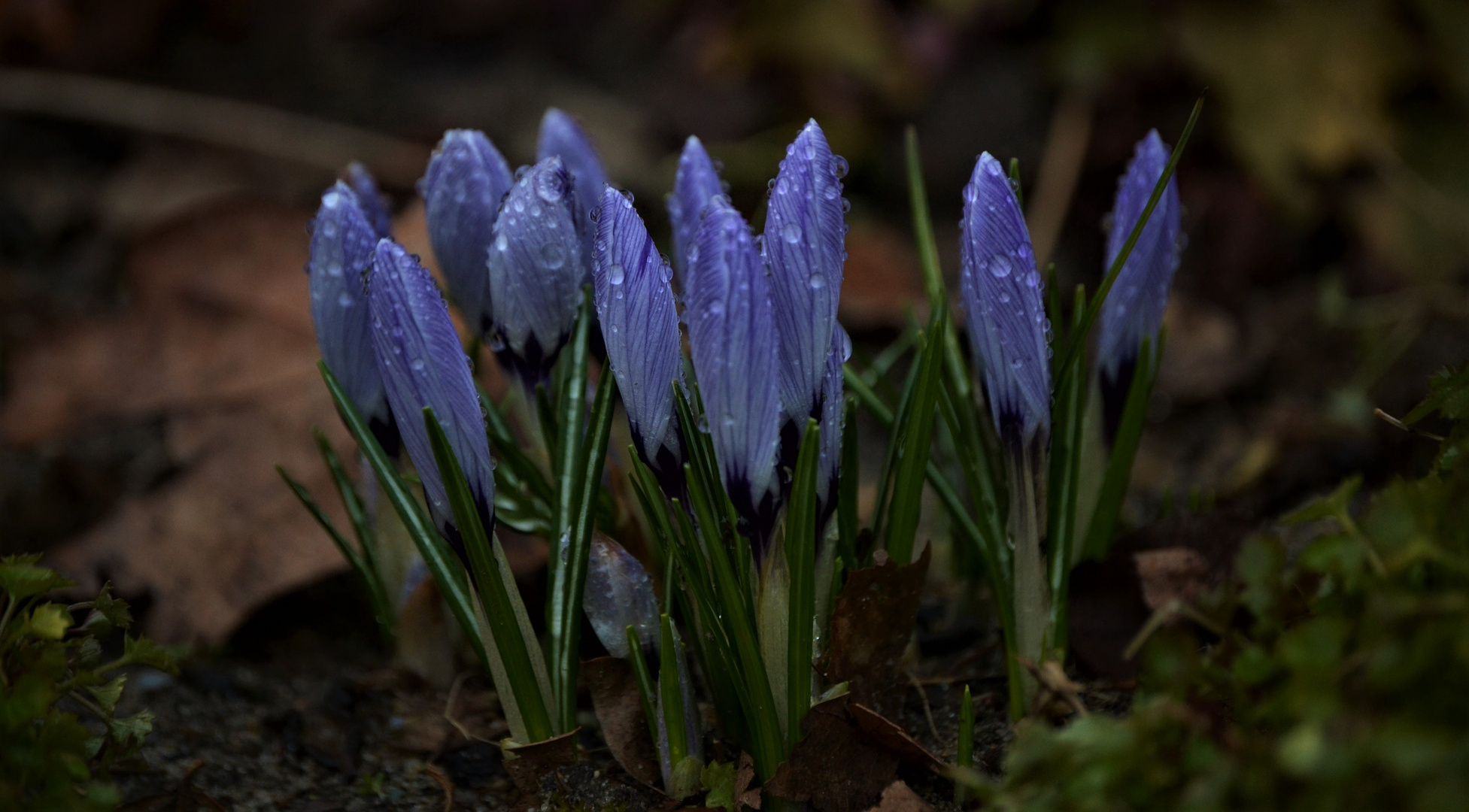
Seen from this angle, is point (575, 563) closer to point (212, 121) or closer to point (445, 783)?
point (445, 783)

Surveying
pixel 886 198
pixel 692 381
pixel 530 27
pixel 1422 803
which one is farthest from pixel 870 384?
pixel 530 27

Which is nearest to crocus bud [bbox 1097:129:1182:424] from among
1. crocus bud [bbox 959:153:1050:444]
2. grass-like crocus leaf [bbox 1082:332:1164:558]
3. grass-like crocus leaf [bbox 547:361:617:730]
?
grass-like crocus leaf [bbox 1082:332:1164:558]

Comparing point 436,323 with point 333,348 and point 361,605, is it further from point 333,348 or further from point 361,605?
point 361,605

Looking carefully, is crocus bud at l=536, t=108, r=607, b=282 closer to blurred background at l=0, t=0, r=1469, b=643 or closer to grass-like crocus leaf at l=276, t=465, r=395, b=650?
grass-like crocus leaf at l=276, t=465, r=395, b=650

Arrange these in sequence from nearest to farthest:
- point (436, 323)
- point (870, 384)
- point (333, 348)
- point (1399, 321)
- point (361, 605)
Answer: point (436, 323) → point (333, 348) → point (870, 384) → point (361, 605) → point (1399, 321)

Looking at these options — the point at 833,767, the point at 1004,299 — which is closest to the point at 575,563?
the point at 833,767

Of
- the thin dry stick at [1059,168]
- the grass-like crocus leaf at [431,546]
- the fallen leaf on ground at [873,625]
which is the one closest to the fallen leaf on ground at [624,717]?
the grass-like crocus leaf at [431,546]
